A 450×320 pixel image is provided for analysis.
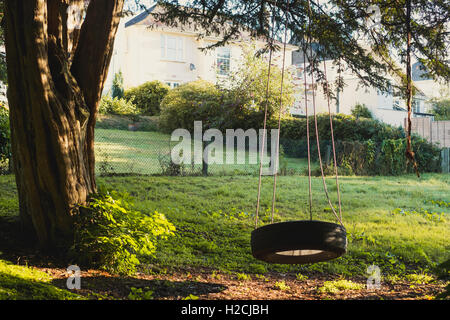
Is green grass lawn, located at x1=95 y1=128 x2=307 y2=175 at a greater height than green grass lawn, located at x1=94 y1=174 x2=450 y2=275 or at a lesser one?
greater

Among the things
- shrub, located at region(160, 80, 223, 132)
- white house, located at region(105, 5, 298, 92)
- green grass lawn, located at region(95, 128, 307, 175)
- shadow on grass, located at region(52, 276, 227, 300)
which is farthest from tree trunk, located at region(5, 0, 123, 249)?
white house, located at region(105, 5, 298, 92)

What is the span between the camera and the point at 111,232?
511 centimetres

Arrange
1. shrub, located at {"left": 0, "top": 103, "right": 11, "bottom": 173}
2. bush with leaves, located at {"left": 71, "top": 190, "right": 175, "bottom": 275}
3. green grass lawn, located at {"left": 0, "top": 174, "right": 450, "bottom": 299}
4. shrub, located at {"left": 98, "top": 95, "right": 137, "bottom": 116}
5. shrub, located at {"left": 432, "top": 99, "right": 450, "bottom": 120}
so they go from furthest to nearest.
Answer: shrub, located at {"left": 432, "top": 99, "right": 450, "bottom": 120} < shrub, located at {"left": 98, "top": 95, "right": 137, "bottom": 116} < shrub, located at {"left": 0, "top": 103, "right": 11, "bottom": 173} < green grass lawn, located at {"left": 0, "top": 174, "right": 450, "bottom": 299} < bush with leaves, located at {"left": 71, "top": 190, "right": 175, "bottom": 275}

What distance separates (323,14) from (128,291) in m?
5.78

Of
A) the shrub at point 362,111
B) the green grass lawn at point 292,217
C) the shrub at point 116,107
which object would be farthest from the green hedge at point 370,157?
the shrub at point 116,107

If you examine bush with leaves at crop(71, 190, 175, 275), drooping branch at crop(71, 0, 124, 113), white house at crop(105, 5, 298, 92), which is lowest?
bush with leaves at crop(71, 190, 175, 275)

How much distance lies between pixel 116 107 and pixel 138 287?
58.3 ft

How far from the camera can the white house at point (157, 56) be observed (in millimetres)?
25312

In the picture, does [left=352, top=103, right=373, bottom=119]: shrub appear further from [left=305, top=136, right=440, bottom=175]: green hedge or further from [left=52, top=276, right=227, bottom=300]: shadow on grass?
[left=52, top=276, right=227, bottom=300]: shadow on grass

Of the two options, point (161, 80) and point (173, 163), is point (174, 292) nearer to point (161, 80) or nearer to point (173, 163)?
point (173, 163)

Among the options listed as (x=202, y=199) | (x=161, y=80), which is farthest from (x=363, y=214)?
(x=161, y=80)

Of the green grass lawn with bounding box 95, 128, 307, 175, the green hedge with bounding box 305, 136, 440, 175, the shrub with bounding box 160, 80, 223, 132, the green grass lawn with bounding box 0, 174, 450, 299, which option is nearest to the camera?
the green grass lawn with bounding box 0, 174, 450, 299

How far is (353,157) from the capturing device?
15.6 m

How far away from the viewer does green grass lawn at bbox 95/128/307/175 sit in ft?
42.4
